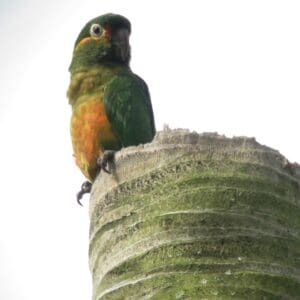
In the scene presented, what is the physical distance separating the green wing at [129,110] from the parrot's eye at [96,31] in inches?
31.3

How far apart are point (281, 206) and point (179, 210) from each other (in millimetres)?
515

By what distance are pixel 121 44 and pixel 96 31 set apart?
12.4 inches

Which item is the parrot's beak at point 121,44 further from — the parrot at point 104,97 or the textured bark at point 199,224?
the textured bark at point 199,224

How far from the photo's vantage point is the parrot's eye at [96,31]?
27.7ft

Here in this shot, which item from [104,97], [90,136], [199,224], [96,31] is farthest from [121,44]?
[199,224]

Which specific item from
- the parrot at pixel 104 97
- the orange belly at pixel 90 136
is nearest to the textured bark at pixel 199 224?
the parrot at pixel 104 97

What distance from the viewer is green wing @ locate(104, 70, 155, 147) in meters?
7.22

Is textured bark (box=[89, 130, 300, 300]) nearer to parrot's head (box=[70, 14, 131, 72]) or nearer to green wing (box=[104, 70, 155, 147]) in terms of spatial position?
green wing (box=[104, 70, 155, 147])

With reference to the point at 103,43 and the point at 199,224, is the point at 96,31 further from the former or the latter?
the point at 199,224

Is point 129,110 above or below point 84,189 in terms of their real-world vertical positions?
above

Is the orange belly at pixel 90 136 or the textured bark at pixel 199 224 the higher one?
the orange belly at pixel 90 136

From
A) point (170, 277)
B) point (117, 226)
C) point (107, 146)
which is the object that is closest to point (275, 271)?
point (170, 277)

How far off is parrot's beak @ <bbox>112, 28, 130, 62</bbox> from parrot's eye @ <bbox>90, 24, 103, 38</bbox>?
15 centimetres

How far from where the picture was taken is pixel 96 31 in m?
8.46
